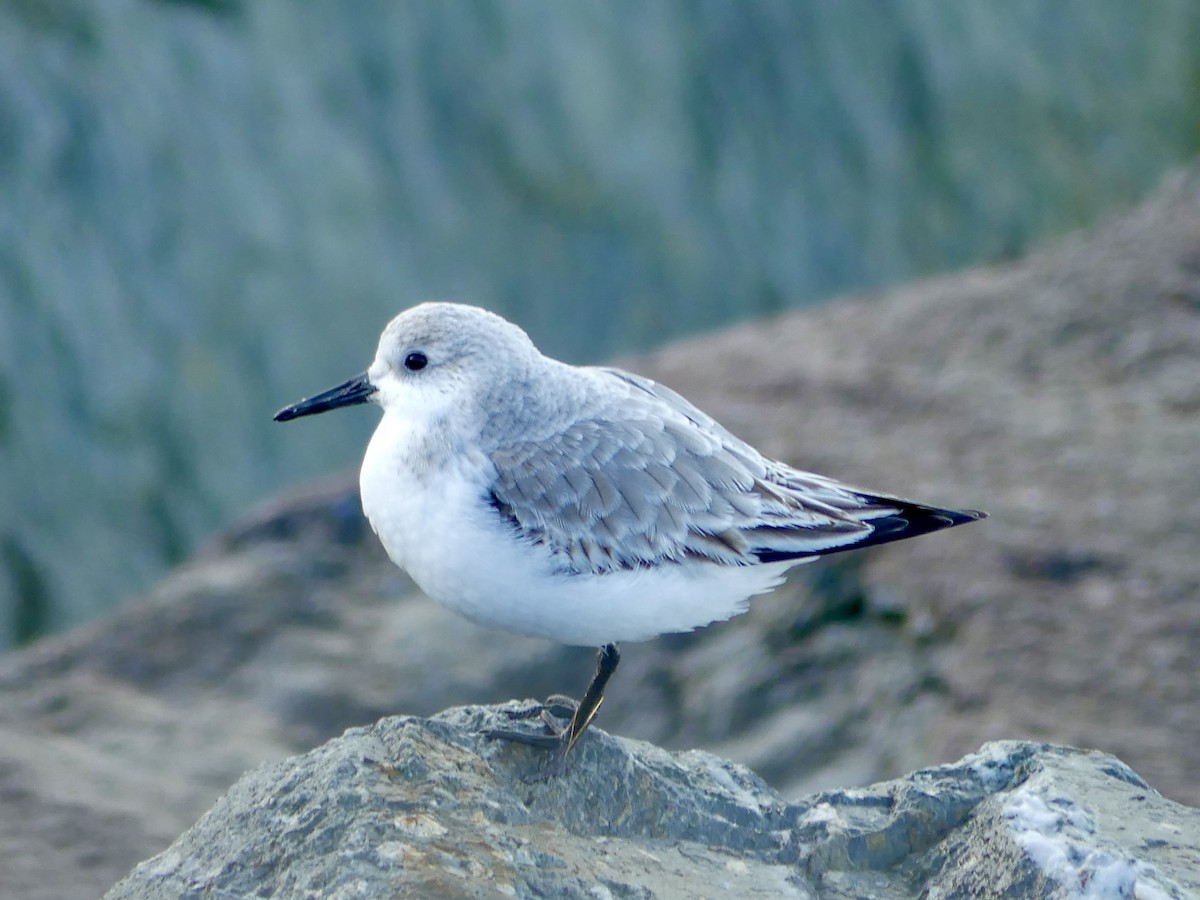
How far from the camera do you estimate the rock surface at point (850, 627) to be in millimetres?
6641

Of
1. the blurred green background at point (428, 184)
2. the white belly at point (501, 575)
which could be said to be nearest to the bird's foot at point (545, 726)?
the white belly at point (501, 575)

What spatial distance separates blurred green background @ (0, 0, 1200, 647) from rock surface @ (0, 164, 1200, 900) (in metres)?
2.05

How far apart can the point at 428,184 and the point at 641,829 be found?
27.3 feet

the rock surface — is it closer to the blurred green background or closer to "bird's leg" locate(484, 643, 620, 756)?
the blurred green background

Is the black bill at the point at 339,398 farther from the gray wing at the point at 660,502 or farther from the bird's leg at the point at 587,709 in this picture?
the bird's leg at the point at 587,709

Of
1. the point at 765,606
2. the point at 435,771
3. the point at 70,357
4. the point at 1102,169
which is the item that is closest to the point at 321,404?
the point at 435,771

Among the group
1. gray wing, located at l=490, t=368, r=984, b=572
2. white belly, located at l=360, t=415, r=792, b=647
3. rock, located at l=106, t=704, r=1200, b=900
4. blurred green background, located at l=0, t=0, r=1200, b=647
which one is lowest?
rock, located at l=106, t=704, r=1200, b=900

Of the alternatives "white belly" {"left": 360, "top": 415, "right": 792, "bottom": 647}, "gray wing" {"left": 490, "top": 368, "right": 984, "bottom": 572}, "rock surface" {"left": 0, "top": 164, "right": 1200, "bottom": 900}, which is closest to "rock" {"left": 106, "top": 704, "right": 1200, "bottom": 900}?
"white belly" {"left": 360, "top": 415, "right": 792, "bottom": 647}

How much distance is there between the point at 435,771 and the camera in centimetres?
411

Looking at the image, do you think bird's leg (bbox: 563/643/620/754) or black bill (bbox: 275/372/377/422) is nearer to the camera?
bird's leg (bbox: 563/643/620/754)

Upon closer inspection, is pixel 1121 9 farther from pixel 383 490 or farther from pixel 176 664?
pixel 383 490

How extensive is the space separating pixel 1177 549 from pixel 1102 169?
843 centimetres

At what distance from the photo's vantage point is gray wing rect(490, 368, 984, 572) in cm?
441

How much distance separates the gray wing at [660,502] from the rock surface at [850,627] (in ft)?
7.03
